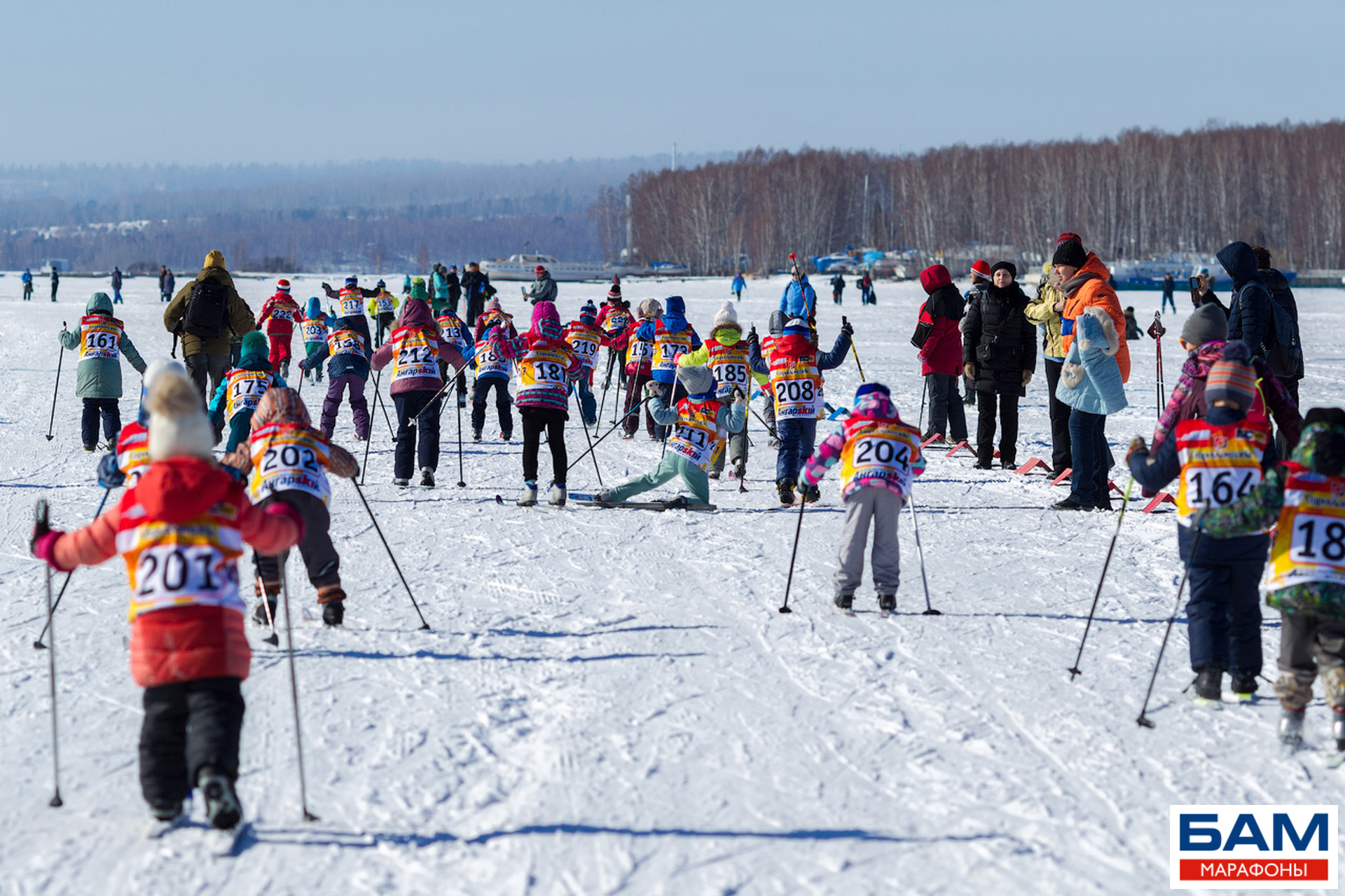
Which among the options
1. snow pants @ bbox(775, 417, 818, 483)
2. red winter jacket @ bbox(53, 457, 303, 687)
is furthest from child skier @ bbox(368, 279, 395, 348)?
red winter jacket @ bbox(53, 457, 303, 687)

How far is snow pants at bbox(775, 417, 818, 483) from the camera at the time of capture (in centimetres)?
865

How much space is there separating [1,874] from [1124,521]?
672cm

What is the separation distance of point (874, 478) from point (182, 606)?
3.19 m

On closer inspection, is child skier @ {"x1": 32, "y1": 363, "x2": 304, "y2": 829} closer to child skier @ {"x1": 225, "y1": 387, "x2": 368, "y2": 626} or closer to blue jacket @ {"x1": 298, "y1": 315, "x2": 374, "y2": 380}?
child skier @ {"x1": 225, "y1": 387, "x2": 368, "y2": 626}

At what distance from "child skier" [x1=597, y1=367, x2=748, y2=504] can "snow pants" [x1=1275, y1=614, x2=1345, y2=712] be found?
4501 mm

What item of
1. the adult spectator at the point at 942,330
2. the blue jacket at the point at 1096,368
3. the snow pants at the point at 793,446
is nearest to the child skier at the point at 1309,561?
the blue jacket at the point at 1096,368

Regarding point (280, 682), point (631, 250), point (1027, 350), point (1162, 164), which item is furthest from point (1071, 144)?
point (280, 682)

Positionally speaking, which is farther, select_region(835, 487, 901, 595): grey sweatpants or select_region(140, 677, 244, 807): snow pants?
select_region(835, 487, 901, 595): grey sweatpants

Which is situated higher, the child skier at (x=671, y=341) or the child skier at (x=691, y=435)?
the child skier at (x=671, y=341)

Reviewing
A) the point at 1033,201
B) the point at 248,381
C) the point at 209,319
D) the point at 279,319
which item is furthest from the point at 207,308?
the point at 1033,201

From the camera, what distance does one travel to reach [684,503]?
858 centimetres

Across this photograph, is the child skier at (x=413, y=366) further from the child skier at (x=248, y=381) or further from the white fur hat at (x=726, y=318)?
the white fur hat at (x=726, y=318)

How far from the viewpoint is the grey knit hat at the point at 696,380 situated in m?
8.22

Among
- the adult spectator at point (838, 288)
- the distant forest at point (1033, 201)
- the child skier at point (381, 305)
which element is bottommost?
the child skier at point (381, 305)
